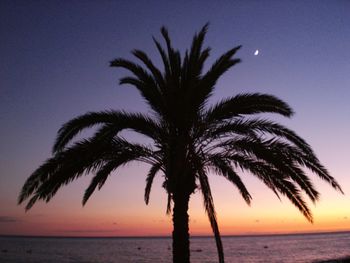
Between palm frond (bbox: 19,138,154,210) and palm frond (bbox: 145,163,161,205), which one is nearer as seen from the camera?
palm frond (bbox: 19,138,154,210)

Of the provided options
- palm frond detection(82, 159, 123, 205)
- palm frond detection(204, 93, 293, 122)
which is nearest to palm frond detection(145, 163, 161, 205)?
palm frond detection(82, 159, 123, 205)

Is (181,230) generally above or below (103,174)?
below

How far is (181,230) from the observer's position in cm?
1062

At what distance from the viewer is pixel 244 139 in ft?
35.3

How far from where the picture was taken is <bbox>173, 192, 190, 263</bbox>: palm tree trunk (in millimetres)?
10461

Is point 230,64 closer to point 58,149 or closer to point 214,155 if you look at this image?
point 214,155

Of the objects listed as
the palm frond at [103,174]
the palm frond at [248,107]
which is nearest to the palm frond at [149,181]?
the palm frond at [103,174]

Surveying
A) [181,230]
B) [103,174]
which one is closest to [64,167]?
[103,174]

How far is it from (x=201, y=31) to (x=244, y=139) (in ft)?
10.9

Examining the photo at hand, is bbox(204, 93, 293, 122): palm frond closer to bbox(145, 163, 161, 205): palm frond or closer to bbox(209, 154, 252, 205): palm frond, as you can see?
bbox(209, 154, 252, 205): palm frond

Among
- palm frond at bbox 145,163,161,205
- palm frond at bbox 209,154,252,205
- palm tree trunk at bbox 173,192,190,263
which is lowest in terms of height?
palm tree trunk at bbox 173,192,190,263

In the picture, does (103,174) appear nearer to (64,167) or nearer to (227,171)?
(64,167)

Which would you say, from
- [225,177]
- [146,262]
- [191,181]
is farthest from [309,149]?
[146,262]

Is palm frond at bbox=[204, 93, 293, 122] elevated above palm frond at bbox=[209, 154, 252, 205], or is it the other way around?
palm frond at bbox=[204, 93, 293, 122]
